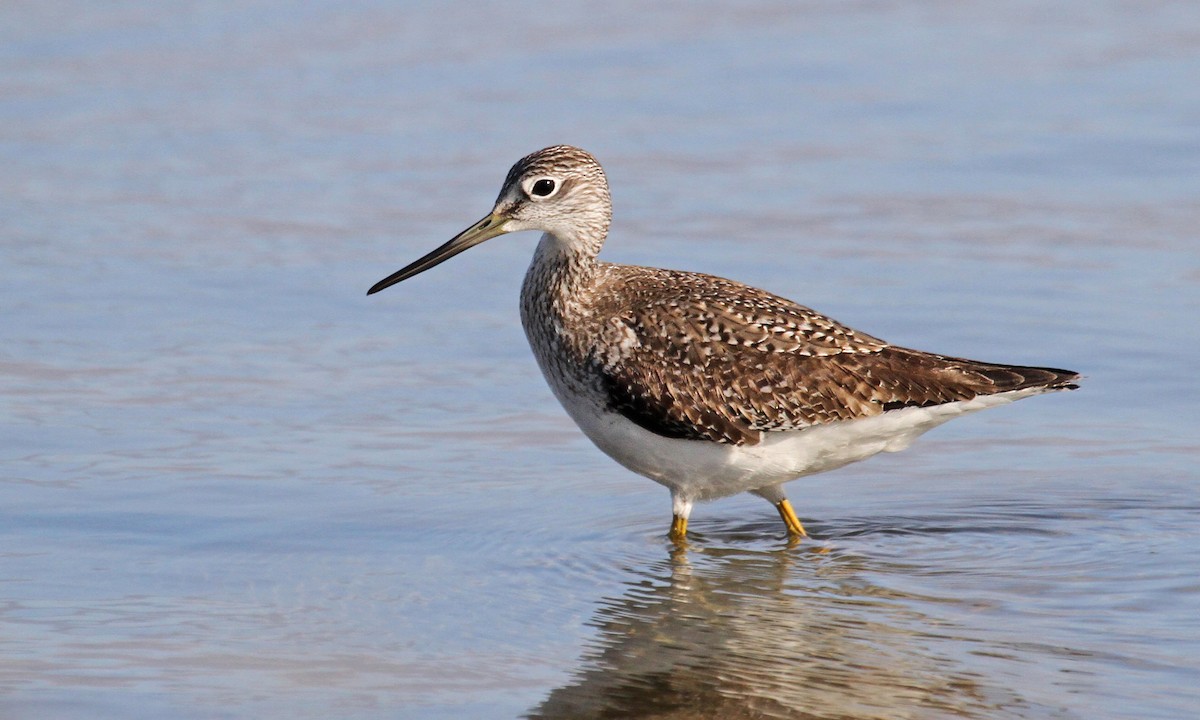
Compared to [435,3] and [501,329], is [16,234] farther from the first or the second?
[435,3]

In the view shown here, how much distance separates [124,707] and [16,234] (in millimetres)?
8177

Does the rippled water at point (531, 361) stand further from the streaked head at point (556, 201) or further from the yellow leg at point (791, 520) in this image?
the streaked head at point (556, 201)

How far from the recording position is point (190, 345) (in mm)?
12758

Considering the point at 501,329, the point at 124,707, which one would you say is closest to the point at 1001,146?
the point at 501,329

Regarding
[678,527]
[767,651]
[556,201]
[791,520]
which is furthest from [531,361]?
[767,651]

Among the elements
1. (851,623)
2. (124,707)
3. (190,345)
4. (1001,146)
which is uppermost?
(1001,146)

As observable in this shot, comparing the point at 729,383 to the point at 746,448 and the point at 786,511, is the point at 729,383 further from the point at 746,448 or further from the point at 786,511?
the point at 786,511

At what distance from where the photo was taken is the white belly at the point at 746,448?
32.2 ft

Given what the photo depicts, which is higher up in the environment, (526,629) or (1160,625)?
(1160,625)

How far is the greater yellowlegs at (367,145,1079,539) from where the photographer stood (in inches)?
385

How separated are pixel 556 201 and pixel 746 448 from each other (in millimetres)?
1876

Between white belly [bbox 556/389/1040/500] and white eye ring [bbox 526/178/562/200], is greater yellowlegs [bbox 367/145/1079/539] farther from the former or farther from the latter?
white eye ring [bbox 526/178/562/200]

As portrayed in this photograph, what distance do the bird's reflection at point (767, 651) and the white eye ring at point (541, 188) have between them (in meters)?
2.23

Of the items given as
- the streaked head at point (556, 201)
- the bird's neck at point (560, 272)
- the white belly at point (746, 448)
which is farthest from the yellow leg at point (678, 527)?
the streaked head at point (556, 201)
